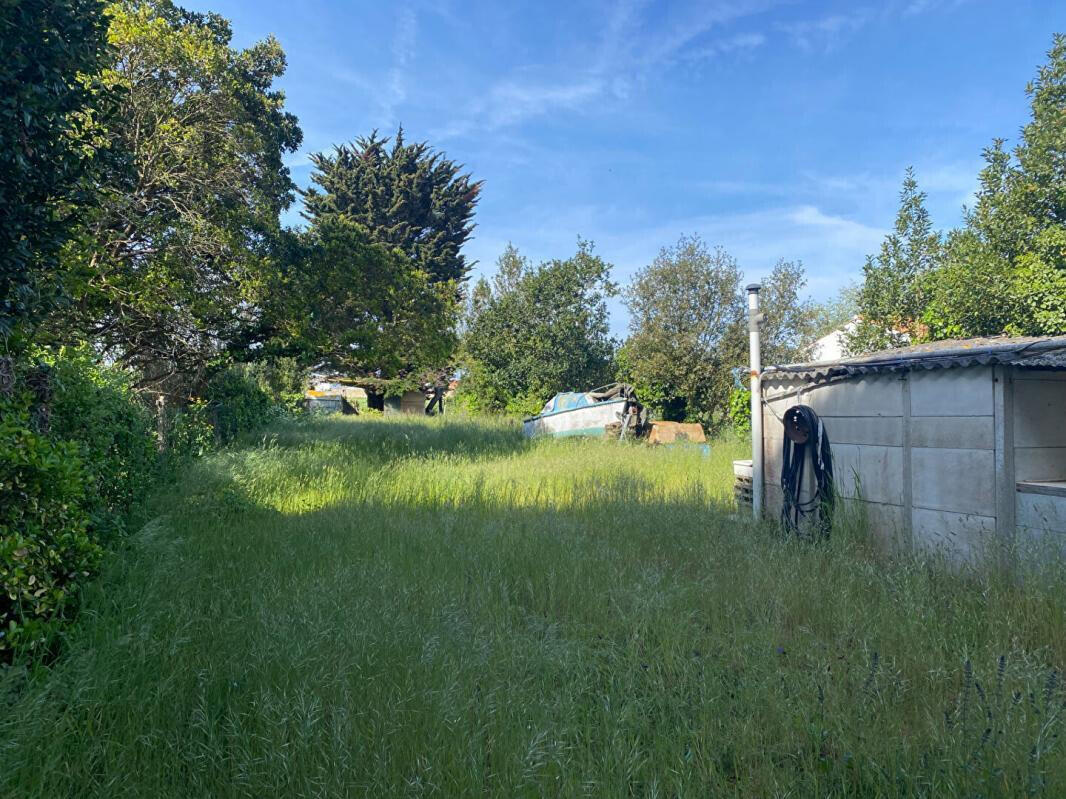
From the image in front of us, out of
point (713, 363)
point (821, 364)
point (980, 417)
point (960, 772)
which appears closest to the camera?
point (960, 772)

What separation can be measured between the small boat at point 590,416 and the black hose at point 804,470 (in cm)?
820

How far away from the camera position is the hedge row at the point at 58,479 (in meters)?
2.53

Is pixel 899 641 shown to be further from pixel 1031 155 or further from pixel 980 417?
pixel 1031 155

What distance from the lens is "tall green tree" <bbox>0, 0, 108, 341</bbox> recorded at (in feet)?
9.07

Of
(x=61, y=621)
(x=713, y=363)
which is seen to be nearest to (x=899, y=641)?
(x=61, y=621)

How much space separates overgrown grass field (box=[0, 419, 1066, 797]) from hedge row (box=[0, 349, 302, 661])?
257 mm

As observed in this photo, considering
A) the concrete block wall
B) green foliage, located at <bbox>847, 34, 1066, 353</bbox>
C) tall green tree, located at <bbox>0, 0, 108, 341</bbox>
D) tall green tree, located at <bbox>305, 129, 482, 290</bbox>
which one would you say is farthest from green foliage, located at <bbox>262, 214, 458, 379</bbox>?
tall green tree, located at <bbox>305, 129, 482, 290</bbox>

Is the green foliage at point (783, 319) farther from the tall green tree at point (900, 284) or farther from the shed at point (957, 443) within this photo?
the shed at point (957, 443)

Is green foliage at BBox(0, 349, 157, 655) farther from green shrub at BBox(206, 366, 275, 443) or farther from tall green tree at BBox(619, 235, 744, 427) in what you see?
tall green tree at BBox(619, 235, 744, 427)

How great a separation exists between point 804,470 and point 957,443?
157cm

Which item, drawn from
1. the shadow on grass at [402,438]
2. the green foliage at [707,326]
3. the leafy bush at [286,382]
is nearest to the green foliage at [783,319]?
the green foliage at [707,326]

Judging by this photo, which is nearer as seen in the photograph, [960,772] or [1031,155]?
[960,772]

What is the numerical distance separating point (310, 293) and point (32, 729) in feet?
30.2

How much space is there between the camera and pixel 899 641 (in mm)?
3125
